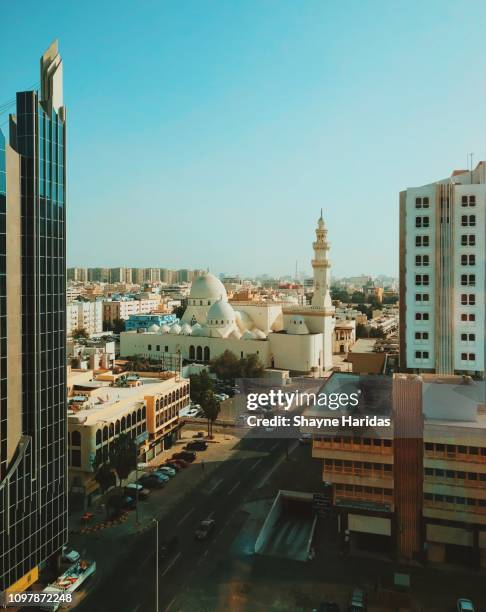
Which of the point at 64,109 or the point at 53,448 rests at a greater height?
the point at 64,109

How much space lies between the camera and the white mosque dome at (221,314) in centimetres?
5359

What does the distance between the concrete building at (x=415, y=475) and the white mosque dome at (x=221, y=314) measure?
3561 centimetres

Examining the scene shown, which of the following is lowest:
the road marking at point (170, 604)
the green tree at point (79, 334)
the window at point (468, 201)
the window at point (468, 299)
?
the road marking at point (170, 604)

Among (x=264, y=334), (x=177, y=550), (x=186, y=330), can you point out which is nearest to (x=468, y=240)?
(x=177, y=550)

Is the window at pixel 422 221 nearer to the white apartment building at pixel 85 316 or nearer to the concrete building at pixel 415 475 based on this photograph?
the concrete building at pixel 415 475

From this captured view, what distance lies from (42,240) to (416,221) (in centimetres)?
1986

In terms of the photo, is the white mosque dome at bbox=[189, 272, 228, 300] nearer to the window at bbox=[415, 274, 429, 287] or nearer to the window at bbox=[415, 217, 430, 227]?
the window at bbox=[415, 274, 429, 287]

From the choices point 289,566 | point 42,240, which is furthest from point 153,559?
point 42,240

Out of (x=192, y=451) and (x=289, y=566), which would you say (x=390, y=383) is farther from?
(x=192, y=451)

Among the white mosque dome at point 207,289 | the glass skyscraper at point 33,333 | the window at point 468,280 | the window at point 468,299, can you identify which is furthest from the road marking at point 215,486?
the white mosque dome at point 207,289

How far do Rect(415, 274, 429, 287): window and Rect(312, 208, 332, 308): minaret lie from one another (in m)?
22.4

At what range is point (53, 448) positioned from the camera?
→ 51.4ft

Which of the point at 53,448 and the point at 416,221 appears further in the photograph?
the point at 416,221

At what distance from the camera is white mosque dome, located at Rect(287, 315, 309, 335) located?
50022 millimetres
